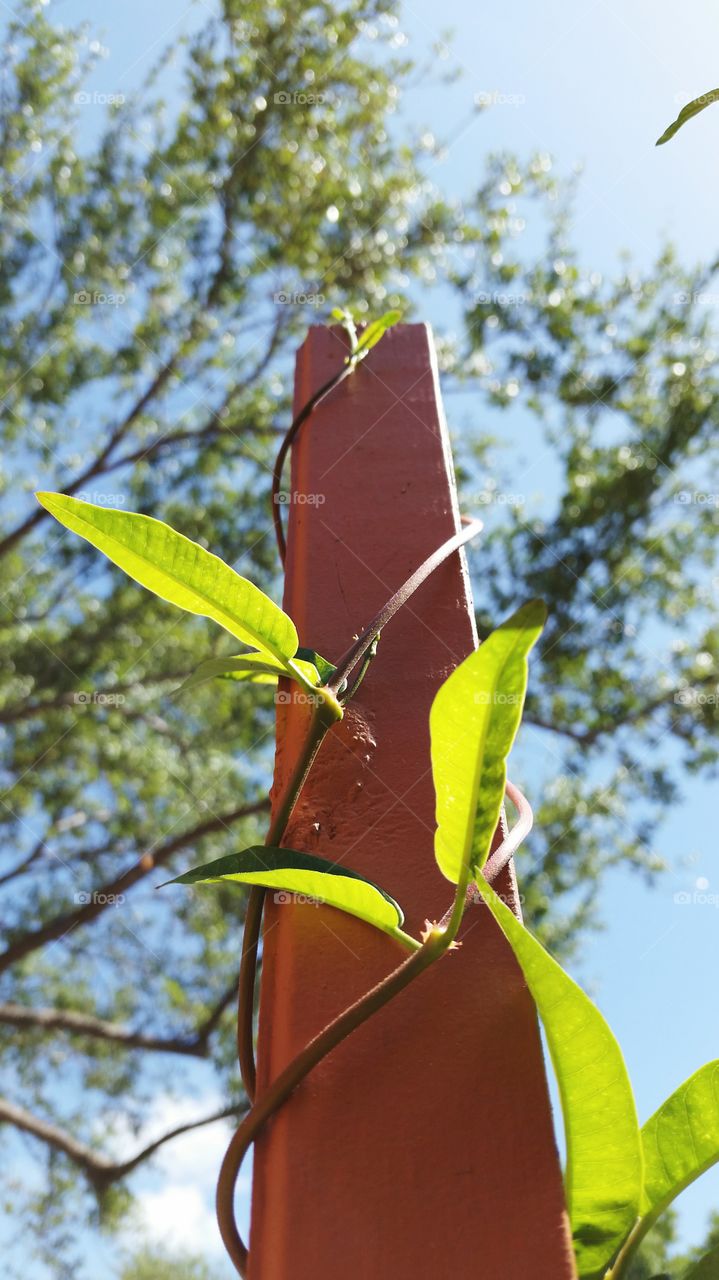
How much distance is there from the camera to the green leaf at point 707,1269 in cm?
52

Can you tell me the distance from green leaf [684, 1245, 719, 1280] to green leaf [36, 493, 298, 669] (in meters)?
0.42

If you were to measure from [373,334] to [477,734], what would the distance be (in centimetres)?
67

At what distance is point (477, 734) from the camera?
1.56ft

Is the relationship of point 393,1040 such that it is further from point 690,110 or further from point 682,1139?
point 690,110

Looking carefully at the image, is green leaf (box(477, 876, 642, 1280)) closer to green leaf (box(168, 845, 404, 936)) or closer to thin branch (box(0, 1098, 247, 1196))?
green leaf (box(168, 845, 404, 936))

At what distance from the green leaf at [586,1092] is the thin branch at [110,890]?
3.47 meters

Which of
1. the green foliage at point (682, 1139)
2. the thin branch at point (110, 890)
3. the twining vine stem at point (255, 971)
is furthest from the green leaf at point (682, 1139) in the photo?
the thin branch at point (110, 890)

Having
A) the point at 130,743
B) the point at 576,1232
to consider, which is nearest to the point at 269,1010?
the point at 576,1232

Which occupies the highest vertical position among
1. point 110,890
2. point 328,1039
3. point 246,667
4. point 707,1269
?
Result: point 110,890

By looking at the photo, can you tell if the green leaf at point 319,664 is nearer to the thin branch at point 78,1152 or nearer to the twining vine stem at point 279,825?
the twining vine stem at point 279,825

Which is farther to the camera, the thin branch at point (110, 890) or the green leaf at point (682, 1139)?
the thin branch at point (110, 890)

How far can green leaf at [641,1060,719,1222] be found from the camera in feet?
1.73

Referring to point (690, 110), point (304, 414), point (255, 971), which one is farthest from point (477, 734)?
point (304, 414)

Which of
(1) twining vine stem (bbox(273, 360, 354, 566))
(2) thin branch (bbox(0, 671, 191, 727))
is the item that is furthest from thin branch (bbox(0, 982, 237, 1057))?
(1) twining vine stem (bbox(273, 360, 354, 566))
